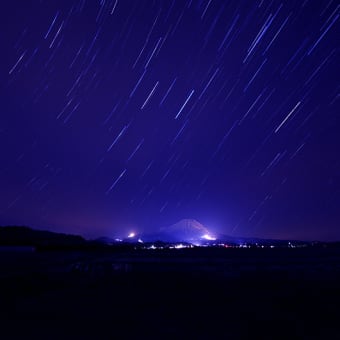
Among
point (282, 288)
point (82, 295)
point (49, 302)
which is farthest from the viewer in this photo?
point (282, 288)

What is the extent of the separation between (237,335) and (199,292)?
26.5 feet

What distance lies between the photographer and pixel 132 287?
1952cm

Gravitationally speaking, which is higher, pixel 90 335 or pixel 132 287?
pixel 132 287

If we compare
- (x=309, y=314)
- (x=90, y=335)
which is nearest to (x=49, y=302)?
(x=90, y=335)

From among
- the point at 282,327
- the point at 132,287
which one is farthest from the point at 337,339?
the point at 132,287

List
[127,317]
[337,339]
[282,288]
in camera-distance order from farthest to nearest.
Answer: [282,288], [127,317], [337,339]

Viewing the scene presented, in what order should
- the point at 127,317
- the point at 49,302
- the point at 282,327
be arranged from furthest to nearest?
the point at 49,302 → the point at 127,317 → the point at 282,327

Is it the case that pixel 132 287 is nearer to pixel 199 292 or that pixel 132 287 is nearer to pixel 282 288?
pixel 199 292

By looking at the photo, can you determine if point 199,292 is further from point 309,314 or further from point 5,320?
point 5,320

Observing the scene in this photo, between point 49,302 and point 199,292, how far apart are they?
23.4 feet

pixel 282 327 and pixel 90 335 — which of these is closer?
pixel 90 335

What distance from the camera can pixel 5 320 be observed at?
10961 mm

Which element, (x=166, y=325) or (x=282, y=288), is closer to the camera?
(x=166, y=325)

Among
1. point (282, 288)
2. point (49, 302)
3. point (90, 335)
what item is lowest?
point (90, 335)
